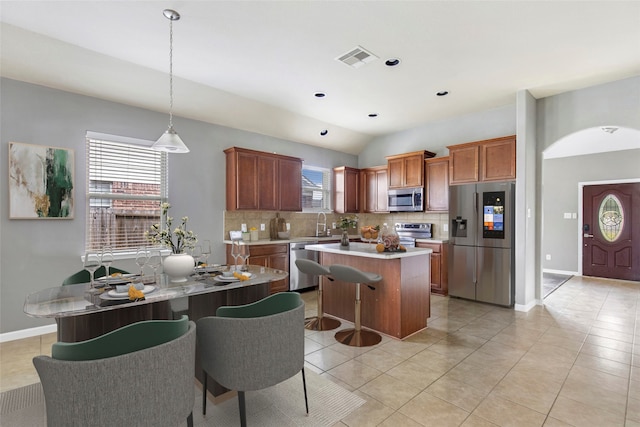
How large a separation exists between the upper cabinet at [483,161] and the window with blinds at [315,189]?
2590 millimetres

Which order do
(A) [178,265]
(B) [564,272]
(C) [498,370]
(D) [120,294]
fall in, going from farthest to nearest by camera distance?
(B) [564,272]
(C) [498,370]
(A) [178,265]
(D) [120,294]

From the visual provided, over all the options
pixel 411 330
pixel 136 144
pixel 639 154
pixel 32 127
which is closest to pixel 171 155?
pixel 136 144

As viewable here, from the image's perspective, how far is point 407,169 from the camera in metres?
5.87

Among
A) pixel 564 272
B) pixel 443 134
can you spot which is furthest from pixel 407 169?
pixel 564 272

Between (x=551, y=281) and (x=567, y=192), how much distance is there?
2273 mm

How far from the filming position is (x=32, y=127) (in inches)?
135

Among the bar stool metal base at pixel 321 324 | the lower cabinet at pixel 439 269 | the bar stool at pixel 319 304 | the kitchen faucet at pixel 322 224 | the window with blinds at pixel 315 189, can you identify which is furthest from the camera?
the kitchen faucet at pixel 322 224

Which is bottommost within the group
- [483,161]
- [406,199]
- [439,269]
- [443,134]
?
[439,269]

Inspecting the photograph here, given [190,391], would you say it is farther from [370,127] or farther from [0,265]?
A: [370,127]

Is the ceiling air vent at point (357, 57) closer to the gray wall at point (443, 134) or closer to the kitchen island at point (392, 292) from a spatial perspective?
the kitchen island at point (392, 292)

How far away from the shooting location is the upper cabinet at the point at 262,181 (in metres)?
4.91

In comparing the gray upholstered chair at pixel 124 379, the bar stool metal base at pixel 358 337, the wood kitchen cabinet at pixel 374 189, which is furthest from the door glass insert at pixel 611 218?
the gray upholstered chair at pixel 124 379

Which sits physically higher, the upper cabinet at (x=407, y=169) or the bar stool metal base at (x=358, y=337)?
the upper cabinet at (x=407, y=169)

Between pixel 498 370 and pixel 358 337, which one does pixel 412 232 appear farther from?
pixel 498 370
